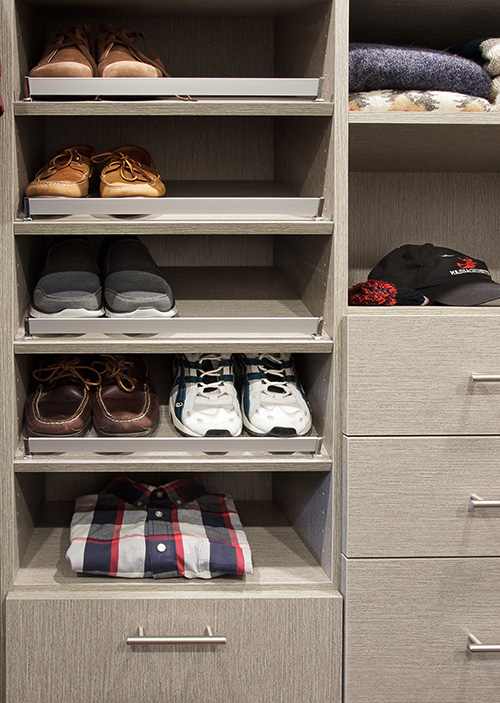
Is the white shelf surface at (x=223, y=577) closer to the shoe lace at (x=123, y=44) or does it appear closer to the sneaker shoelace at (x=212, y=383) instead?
the sneaker shoelace at (x=212, y=383)

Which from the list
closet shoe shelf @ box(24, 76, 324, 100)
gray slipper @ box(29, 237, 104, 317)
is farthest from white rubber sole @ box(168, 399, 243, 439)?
closet shoe shelf @ box(24, 76, 324, 100)

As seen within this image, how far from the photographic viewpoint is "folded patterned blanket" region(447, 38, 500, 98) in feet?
4.75

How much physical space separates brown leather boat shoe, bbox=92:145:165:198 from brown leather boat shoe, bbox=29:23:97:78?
0.16 meters

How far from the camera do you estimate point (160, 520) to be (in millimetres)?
1459

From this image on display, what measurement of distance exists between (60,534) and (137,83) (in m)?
0.95

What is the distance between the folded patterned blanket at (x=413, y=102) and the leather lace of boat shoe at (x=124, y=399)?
70cm

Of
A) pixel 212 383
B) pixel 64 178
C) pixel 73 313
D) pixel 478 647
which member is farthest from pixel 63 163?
pixel 478 647

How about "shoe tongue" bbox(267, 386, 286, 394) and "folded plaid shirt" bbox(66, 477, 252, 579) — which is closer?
"folded plaid shirt" bbox(66, 477, 252, 579)

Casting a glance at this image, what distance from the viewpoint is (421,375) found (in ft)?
4.27

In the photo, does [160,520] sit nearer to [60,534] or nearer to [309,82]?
[60,534]

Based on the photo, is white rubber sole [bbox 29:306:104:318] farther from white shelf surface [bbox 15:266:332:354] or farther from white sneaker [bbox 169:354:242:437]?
white sneaker [bbox 169:354:242:437]

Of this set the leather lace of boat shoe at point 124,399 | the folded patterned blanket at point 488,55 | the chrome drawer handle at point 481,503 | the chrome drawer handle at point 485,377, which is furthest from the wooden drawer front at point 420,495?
the folded patterned blanket at point 488,55

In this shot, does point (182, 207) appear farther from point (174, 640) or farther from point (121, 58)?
point (174, 640)

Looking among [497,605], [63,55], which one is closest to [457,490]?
[497,605]
